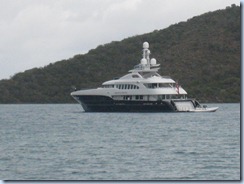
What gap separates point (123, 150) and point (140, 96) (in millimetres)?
40483

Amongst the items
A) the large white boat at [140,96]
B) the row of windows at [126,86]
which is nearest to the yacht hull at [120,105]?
the large white boat at [140,96]

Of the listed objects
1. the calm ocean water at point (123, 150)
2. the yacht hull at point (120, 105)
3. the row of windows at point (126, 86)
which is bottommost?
the calm ocean water at point (123, 150)

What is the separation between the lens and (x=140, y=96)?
88.4 metres

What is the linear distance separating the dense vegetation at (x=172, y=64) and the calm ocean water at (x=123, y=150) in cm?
6191

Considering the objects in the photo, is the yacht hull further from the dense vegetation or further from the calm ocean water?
the dense vegetation

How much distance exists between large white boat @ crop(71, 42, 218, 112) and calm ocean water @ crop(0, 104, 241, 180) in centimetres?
1054

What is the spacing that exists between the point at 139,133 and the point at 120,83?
29.7 meters

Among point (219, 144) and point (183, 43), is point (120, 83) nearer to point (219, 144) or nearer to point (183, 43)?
point (219, 144)

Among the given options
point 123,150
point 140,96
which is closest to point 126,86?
point 140,96

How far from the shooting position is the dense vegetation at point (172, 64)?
449 feet

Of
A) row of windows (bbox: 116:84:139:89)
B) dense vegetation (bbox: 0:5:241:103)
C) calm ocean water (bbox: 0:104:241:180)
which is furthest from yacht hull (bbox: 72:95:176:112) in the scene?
dense vegetation (bbox: 0:5:241:103)

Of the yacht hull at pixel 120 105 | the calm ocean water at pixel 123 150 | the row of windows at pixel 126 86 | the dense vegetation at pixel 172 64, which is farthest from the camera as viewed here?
the dense vegetation at pixel 172 64

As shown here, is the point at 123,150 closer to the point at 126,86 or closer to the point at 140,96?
the point at 140,96

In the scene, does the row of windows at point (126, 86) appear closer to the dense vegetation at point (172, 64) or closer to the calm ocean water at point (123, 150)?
the calm ocean water at point (123, 150)
